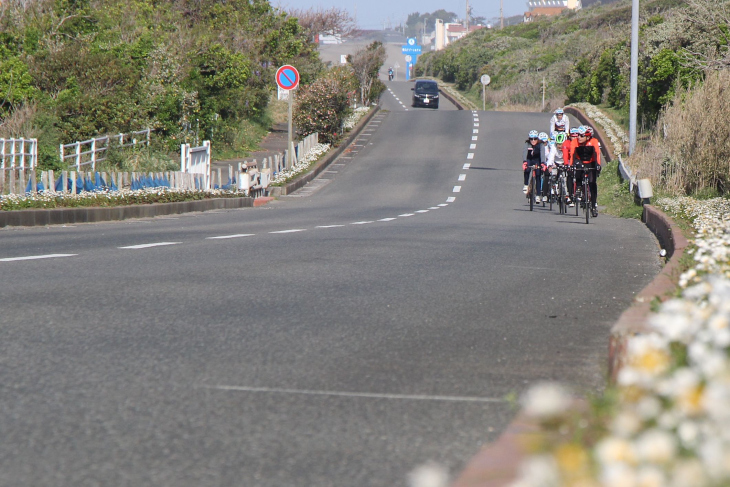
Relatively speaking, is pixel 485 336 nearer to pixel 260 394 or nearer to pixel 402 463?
pixel 260 394

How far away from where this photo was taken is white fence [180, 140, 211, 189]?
78.5 feet

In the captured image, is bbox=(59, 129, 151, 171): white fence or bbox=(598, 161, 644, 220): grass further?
bbox=(59, 129, 151, 171): white fence

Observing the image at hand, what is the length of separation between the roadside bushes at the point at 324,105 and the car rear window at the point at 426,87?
2359 centimetres

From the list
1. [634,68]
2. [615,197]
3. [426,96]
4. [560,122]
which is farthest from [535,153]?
[426,96]

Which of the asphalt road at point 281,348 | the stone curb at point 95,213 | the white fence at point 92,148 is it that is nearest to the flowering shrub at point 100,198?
the stone curb at point 95,213

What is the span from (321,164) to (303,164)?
5.55ft

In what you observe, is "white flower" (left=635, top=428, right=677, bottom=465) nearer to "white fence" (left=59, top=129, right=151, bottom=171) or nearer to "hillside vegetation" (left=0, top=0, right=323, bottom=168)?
"hillside vegetation" (left=0, top=0, right=323, bottom=168)

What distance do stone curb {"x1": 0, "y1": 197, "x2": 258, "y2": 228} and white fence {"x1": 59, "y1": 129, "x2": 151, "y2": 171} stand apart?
335cm

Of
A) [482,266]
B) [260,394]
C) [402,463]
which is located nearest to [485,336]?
[260,394]

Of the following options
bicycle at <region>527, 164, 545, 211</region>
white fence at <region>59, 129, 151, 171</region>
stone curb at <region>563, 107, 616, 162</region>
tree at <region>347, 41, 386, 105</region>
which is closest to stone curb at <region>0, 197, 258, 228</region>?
white fence at <region>59, 129, 151, 171</region>

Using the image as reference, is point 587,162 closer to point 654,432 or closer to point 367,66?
point 654,432

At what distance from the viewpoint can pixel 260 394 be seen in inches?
163

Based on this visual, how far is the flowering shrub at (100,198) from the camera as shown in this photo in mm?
15570

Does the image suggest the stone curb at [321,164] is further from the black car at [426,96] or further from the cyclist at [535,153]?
the black car at [426,96]
